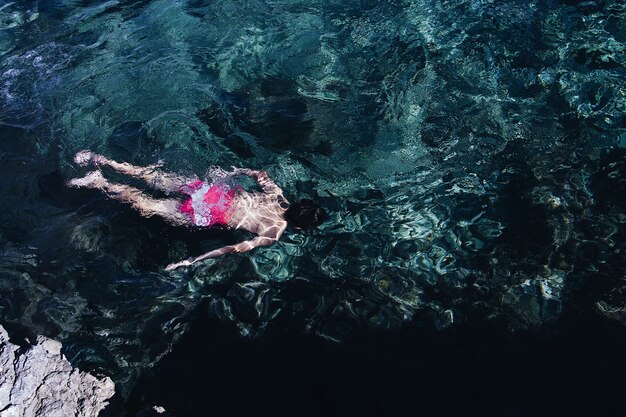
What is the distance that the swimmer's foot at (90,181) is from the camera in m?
4.75

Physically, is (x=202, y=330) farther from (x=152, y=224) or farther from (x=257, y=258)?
(x=152, y=224)

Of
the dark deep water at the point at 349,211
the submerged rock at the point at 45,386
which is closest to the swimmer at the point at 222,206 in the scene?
the dark deep water at the point at 349,211

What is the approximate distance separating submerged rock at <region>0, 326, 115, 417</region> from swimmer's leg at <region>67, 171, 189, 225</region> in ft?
5.10

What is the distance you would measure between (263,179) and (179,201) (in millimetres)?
889

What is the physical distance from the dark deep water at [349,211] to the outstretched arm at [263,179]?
112 mm

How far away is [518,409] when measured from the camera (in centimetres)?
294

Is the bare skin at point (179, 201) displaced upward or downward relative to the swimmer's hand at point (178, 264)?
upward

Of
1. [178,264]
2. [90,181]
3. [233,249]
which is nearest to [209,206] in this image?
[233,249]

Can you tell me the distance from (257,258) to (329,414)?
1500mm

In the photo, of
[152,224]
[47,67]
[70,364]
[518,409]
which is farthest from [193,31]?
[518,409]

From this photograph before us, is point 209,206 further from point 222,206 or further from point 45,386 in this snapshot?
point 45,386

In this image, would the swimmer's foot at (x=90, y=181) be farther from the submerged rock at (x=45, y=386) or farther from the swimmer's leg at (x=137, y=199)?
the submerged rock at (x=45, y=386)

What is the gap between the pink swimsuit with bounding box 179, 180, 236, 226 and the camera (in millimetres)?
4234

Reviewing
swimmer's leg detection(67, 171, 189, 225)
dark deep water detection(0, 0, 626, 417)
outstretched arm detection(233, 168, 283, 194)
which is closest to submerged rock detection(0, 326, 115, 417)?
dark deep water detection(0, 0, 626, 417)
